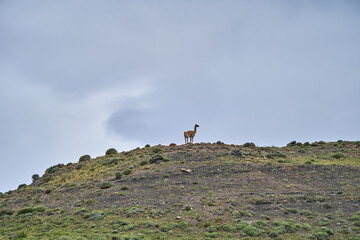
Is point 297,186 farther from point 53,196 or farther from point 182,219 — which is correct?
point 53,196

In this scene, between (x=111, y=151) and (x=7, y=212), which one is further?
(x=111, y=151)

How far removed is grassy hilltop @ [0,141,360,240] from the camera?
81.8 ft

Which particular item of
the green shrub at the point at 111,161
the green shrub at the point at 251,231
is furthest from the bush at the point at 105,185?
the green shrub at the point at 251,231

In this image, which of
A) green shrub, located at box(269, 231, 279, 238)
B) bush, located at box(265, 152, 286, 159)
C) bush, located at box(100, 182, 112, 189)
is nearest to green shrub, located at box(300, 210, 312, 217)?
green shrub, located at box(269, 231, 279, 238)

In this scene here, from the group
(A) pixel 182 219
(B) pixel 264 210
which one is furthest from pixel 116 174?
(B) pixel 264 210

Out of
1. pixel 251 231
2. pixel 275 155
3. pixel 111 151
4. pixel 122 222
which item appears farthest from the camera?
pixel 111 151

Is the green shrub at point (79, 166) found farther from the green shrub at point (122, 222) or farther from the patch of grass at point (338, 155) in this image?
the patch of grass at point (338, 155)

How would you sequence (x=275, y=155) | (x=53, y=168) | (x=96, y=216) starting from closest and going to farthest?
(x=96, y=216) → (x=275, y=155) → (x=53, y=168)

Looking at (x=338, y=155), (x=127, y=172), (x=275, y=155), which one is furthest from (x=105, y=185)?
(x=338, y=155)

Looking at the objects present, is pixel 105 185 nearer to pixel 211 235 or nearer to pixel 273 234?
pixel 211 235

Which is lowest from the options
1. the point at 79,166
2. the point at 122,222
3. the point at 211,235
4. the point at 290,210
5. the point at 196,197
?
the point at 211,235

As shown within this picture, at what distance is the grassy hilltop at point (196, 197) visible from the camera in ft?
81.8

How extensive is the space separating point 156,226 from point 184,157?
1967cm

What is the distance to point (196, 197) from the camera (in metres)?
32.0
